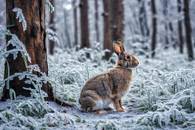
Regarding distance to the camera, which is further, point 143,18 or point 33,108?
point 143,18

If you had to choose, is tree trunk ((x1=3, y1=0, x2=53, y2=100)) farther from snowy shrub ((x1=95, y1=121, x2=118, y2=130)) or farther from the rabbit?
snowy shrub ((x1=95, y1=121, x2=118, y2=130))

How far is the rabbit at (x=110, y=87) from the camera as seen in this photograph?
7656mm

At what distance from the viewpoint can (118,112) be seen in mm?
7750

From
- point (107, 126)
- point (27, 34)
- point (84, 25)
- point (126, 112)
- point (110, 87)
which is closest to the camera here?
point (107, 126)

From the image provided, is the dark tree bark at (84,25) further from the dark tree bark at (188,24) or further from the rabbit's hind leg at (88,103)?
the rabbit's hind leg at (88,103)

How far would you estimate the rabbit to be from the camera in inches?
301

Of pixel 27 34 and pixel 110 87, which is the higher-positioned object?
pixel 27 34

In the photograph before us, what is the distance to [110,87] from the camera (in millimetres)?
7898

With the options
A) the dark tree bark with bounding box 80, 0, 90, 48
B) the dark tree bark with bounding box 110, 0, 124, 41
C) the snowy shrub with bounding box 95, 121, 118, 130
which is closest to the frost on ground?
the snowy shrub with bounding box 95, 121, 118, 130

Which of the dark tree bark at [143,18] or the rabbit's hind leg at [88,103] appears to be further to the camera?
the dark tree bark at [143,18]

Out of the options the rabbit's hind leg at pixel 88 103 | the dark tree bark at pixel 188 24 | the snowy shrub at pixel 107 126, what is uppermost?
the dark tree bark at pixel 188 24

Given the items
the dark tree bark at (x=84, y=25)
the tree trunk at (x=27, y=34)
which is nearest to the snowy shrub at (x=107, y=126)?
the tree trunk at (x=27, y=34)

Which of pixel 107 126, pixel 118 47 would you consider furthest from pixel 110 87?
pixel 107 126

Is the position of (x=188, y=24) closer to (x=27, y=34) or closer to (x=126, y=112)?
(x=126, y=112)
